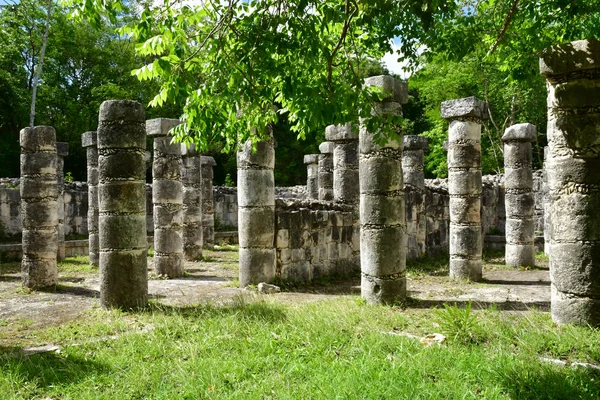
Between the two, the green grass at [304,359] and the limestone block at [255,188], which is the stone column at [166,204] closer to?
the limestone block at [255,188]

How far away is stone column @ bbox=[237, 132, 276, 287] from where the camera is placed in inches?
432

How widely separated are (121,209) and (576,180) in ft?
22.0

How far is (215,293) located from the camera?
1047 cm

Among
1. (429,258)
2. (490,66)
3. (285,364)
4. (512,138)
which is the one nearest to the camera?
(285,364)

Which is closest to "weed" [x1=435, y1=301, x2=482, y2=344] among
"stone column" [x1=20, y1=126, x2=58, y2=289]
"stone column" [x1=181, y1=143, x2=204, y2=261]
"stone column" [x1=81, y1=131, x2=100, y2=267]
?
"stone column" [x1=20, y1=126, x2=58, y2=289]

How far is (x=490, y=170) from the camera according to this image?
29.5m

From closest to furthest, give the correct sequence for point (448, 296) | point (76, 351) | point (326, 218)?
point (76, 351)
point (448, 296)
point (326, 218)

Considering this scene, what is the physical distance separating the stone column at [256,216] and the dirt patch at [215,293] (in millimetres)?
576

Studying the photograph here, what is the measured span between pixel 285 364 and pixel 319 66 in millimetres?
3425

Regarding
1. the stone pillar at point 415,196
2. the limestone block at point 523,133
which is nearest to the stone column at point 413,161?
the stone pillar at point 415,196

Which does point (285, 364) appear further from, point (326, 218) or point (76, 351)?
point (326, 218)

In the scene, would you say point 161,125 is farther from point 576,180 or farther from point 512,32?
point 576,180

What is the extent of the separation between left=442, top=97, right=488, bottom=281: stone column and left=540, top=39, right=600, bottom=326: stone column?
460 cm

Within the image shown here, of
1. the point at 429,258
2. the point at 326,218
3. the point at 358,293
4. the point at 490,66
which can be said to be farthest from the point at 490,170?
the point at 358,293
